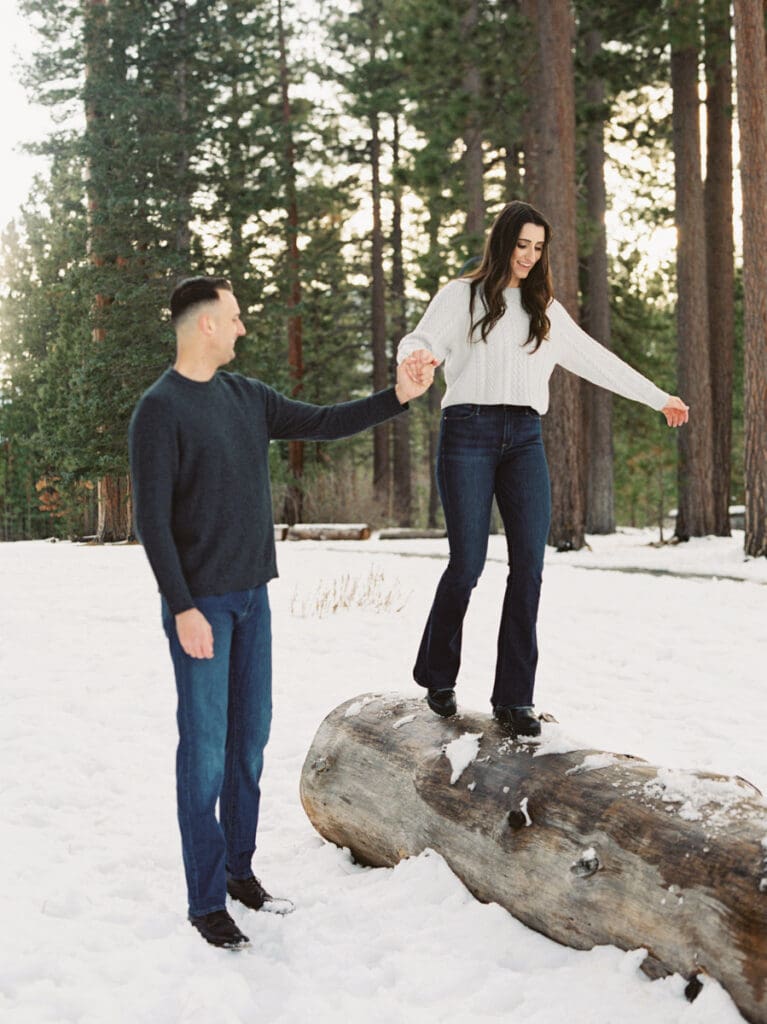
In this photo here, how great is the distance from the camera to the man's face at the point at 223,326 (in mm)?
3381

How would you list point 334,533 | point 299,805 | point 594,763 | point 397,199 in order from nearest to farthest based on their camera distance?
point 594,763, point 299,805, point 334,533, point 397,199

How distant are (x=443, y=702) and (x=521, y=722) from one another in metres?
0.42

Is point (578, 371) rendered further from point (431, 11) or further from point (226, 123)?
point (226, 123)

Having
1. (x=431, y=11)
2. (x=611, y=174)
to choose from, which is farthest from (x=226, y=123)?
(x=611, y=174)

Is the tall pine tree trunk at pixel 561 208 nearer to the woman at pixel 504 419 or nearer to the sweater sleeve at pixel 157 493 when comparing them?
the woman at pixel 504 419

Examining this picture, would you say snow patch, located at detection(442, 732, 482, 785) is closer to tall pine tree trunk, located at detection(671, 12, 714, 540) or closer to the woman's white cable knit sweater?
the woman's white cable knit sweater

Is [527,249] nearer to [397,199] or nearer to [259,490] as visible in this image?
[259,490]

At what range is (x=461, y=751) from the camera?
4.08 metres

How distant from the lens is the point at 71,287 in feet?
73.6

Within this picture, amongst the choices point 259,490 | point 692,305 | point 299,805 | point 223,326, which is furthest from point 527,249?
point 692,305

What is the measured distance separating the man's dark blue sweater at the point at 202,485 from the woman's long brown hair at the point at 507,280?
107cm

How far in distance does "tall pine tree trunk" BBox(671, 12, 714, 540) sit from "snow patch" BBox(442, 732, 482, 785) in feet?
45.4

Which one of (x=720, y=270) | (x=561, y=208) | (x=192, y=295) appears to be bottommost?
(x=192, y=295)

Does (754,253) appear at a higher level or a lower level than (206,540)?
higher
